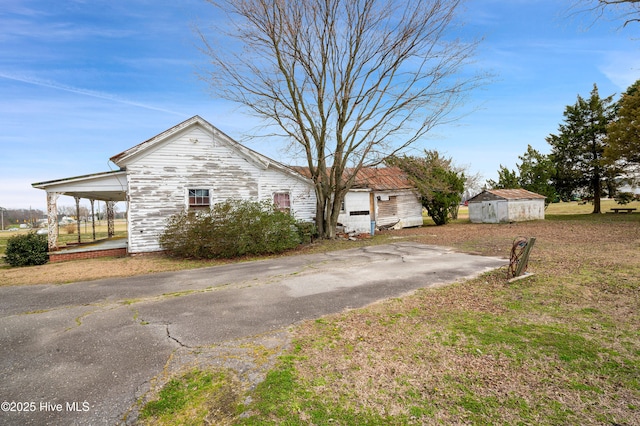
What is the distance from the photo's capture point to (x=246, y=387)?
3.16 m

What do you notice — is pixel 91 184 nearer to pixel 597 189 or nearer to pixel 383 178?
pixel 383 178

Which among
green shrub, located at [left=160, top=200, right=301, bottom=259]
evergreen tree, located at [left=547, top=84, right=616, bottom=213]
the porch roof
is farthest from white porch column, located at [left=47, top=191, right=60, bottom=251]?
evergreen tree, located at [left=547, top=84, right=616, bottom=213]

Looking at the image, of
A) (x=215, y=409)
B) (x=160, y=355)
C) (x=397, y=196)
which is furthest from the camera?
(x=397, y=196)

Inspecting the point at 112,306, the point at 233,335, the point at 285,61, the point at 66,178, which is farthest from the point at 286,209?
the point at 233,335

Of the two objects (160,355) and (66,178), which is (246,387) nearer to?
(160,355)

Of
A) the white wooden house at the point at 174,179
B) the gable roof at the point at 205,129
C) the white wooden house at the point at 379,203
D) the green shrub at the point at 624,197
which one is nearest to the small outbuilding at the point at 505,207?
the white wooden house at the point at 379,203

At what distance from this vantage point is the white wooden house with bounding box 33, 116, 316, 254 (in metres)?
13.0

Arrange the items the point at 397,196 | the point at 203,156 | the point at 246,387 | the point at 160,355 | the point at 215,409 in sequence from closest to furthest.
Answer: the point at 215,409
the point at 246,387
the point at 160,355
the point at 203,156
the point at 397,196

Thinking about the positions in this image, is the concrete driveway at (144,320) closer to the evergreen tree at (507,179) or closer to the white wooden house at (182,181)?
the white wooden house at (182,181)

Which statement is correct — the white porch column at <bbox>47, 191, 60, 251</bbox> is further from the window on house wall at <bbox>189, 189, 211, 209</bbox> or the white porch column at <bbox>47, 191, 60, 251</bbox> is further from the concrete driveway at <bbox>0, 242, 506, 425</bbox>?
the concrete driveway at <bbox>0, 242, 506, 425</bbox>

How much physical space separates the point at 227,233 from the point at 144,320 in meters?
6.71

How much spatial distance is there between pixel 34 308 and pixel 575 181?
38.7m

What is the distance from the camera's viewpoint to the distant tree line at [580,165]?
27775 millimetres

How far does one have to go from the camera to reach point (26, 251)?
11.8m
